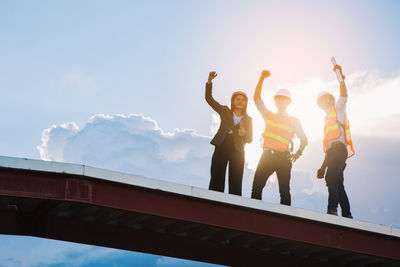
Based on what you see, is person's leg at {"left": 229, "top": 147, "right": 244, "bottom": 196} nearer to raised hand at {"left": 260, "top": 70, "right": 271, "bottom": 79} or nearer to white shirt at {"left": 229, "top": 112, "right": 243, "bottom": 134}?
white shirt at {"left": 229, "top": 112, "right": 243, "bottom": 134}

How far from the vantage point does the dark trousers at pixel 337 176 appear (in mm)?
8875

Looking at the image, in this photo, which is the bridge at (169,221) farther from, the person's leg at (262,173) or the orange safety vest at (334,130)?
the orange safety vest at (334,130)

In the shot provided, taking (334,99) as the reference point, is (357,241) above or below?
below

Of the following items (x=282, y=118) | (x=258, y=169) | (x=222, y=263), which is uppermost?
(x=282, y=118)

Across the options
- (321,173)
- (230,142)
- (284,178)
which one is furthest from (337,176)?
(230,142)

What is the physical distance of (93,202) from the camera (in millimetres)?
6879

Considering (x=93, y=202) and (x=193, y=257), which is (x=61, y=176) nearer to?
(x=93, y=202)

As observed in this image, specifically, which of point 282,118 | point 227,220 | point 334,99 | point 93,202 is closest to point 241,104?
point 282,118

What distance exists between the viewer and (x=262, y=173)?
8.98 m

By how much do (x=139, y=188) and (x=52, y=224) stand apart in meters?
1.87

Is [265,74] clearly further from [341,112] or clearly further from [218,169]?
[218,169]

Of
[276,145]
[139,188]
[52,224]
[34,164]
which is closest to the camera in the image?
[34,164]

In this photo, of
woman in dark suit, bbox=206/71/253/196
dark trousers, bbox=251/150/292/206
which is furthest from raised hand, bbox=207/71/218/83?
dark trousers, bbox=251/150/292/206

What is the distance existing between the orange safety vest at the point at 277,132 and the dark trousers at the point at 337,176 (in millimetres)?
692
